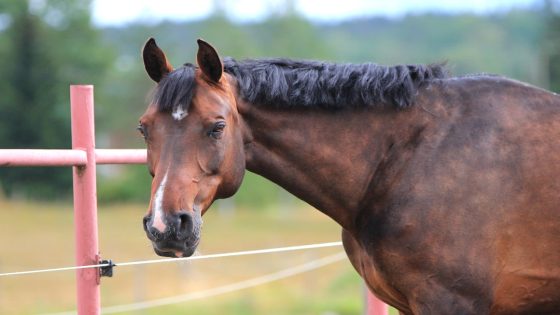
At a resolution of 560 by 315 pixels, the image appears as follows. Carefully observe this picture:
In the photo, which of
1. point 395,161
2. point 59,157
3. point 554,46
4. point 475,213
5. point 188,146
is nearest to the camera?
point 188,146

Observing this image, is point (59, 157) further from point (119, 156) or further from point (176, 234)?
point (176, 234)

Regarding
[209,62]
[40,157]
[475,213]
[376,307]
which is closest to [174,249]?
[209,62]

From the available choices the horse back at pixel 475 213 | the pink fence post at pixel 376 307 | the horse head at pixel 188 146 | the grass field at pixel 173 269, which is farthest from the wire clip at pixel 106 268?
the pink fence post at pixel 376 307

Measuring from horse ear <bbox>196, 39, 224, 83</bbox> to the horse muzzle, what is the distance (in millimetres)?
587

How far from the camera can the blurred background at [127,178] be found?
58.8ft

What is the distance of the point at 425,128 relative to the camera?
3.98 m

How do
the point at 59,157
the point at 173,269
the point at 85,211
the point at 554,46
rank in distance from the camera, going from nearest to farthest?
the point at 59,157 → the point at 85,211 → the point at 173,269 → the point at 554,46

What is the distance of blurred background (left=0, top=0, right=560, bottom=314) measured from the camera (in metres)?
17.9

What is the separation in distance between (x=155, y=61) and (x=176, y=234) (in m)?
0.79

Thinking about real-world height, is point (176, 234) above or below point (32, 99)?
above

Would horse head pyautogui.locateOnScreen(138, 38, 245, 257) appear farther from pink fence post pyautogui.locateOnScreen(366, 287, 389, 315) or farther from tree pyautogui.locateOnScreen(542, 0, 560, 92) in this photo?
tree pyautogui.locateOnScreen(542, 0, 560, 92)

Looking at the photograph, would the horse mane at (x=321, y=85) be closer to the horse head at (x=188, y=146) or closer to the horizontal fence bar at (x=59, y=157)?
the horse head at (x=188, y=146)

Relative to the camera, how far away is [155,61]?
152 inches

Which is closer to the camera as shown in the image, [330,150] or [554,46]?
[330,150]
